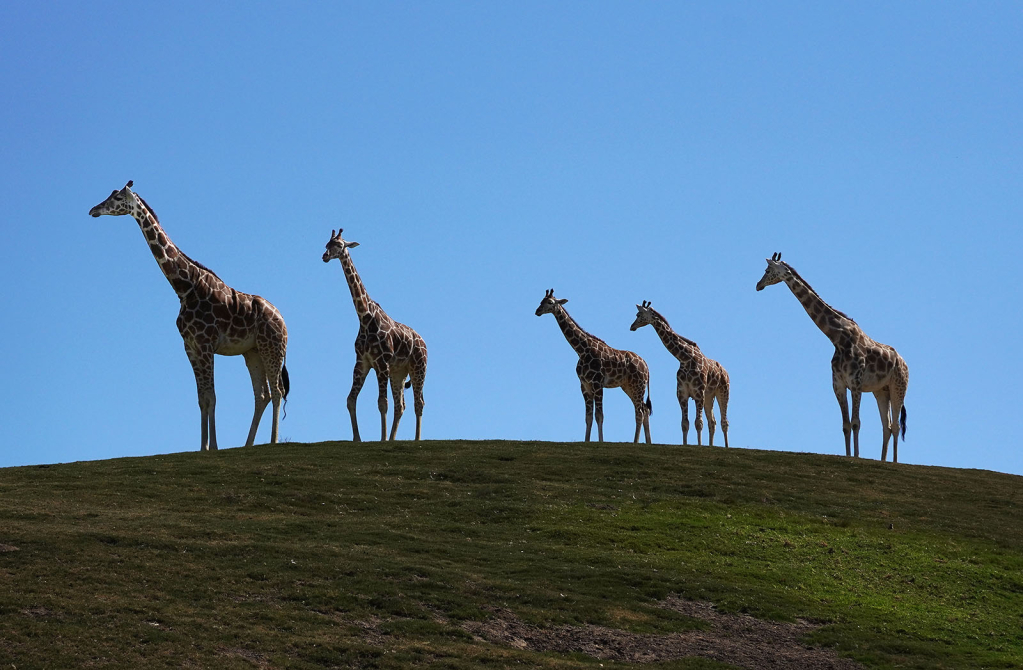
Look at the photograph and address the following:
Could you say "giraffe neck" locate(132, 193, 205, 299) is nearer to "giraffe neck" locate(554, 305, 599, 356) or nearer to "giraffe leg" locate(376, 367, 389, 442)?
"giraffe leg" locate(376, 367, 389, 442)

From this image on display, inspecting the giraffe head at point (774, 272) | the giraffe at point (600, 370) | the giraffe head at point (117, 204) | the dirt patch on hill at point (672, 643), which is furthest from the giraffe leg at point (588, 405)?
the dirt patch on hill at point (672, 643)

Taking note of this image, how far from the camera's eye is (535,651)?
20906 millimetres

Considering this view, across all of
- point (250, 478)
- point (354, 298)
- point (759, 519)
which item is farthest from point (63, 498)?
point (759, 519)

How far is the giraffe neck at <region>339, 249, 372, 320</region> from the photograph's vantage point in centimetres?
3931

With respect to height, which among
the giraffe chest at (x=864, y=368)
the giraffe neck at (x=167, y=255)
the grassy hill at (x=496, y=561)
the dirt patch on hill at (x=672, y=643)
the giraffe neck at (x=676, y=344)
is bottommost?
the dirt patch on hill at (x=672, y=643)

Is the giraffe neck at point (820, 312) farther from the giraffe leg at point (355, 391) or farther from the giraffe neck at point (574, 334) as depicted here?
the giraffe leg at point (355, 391)

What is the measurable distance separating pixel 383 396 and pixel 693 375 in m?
11.2

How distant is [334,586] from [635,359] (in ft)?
73.3

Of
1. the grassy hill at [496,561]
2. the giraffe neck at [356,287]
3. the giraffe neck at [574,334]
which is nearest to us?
the grassy hill at [496,561]

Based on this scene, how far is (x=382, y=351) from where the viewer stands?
38.6 meters

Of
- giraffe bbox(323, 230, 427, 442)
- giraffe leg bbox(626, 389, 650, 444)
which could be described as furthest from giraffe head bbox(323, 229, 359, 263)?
giraffe leg bbox(626, 389, 650, 444)

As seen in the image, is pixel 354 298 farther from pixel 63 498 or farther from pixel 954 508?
pixel 954 508

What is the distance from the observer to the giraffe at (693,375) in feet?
142

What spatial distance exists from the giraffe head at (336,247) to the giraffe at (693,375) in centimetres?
1160
